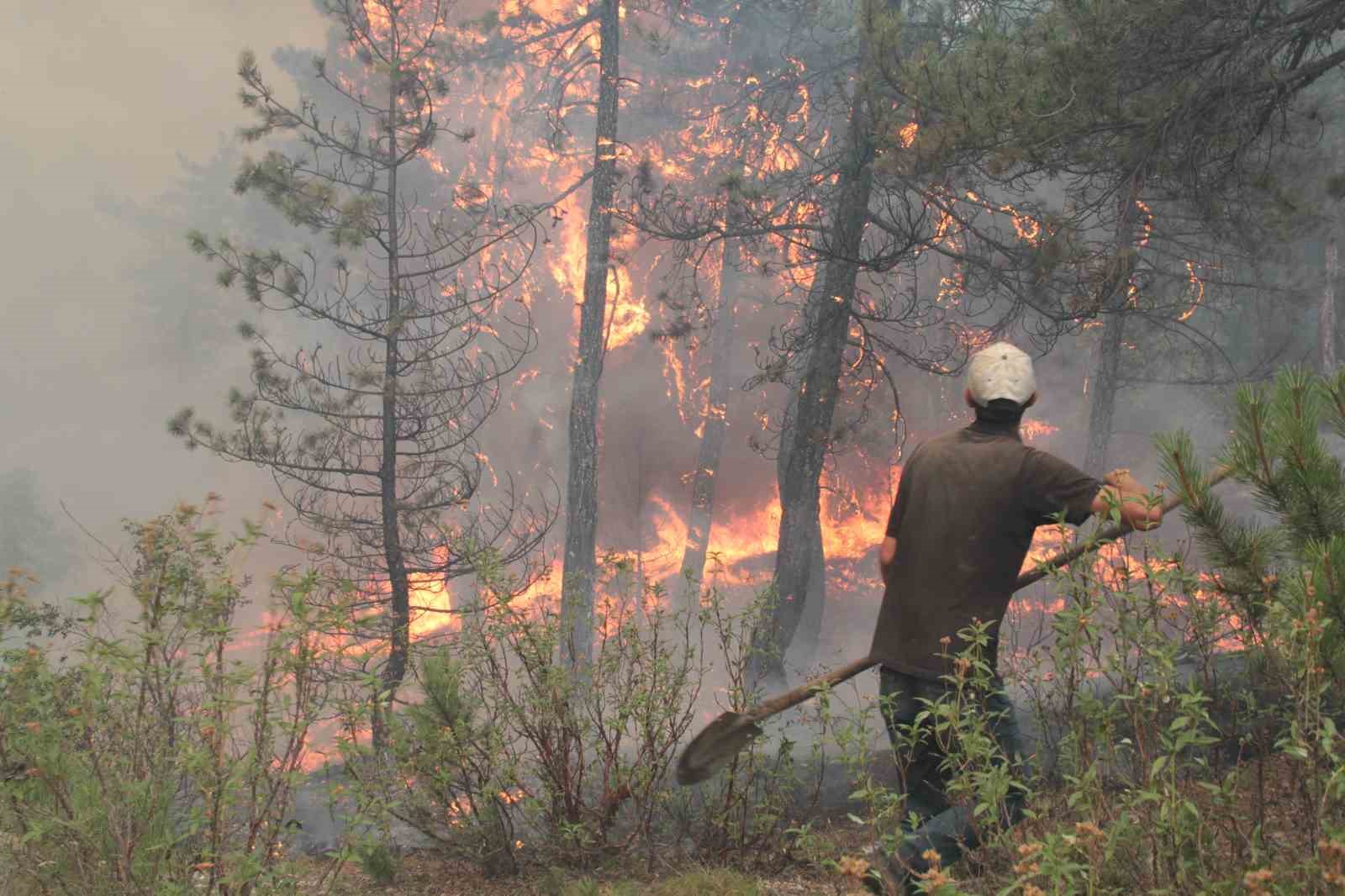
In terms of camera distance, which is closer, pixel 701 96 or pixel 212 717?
pixel 212 717

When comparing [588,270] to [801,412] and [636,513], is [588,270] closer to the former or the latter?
[801,412]

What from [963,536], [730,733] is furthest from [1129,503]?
[730,733]

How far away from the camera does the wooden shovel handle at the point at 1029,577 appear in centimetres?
255

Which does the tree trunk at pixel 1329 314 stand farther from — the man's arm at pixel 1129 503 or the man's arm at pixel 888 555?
the man's arm at pixel 1129 503

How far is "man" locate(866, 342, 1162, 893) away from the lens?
3.32 meters

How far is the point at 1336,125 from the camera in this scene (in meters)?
20.4

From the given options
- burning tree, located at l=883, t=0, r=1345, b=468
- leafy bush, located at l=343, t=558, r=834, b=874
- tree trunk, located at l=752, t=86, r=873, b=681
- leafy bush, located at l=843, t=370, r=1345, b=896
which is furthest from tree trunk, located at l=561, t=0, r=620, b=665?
leafy bush, located at l=843, t=370, r=1345, b=896

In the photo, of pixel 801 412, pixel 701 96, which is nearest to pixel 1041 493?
pixel 801 412

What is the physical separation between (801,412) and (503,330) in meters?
23.9

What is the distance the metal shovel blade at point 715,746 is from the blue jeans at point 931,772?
0.50m

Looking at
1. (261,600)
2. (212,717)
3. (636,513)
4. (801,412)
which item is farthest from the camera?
(261,600)

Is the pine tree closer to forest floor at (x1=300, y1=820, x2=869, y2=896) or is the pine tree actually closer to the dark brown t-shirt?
the dark brown t-shirt

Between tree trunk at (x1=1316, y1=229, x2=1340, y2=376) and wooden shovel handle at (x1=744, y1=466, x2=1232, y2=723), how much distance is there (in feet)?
61.1

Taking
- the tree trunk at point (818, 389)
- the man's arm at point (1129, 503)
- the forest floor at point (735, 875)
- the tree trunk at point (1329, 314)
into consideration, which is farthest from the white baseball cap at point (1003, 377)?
the tree trunk at point (1329, 314)
